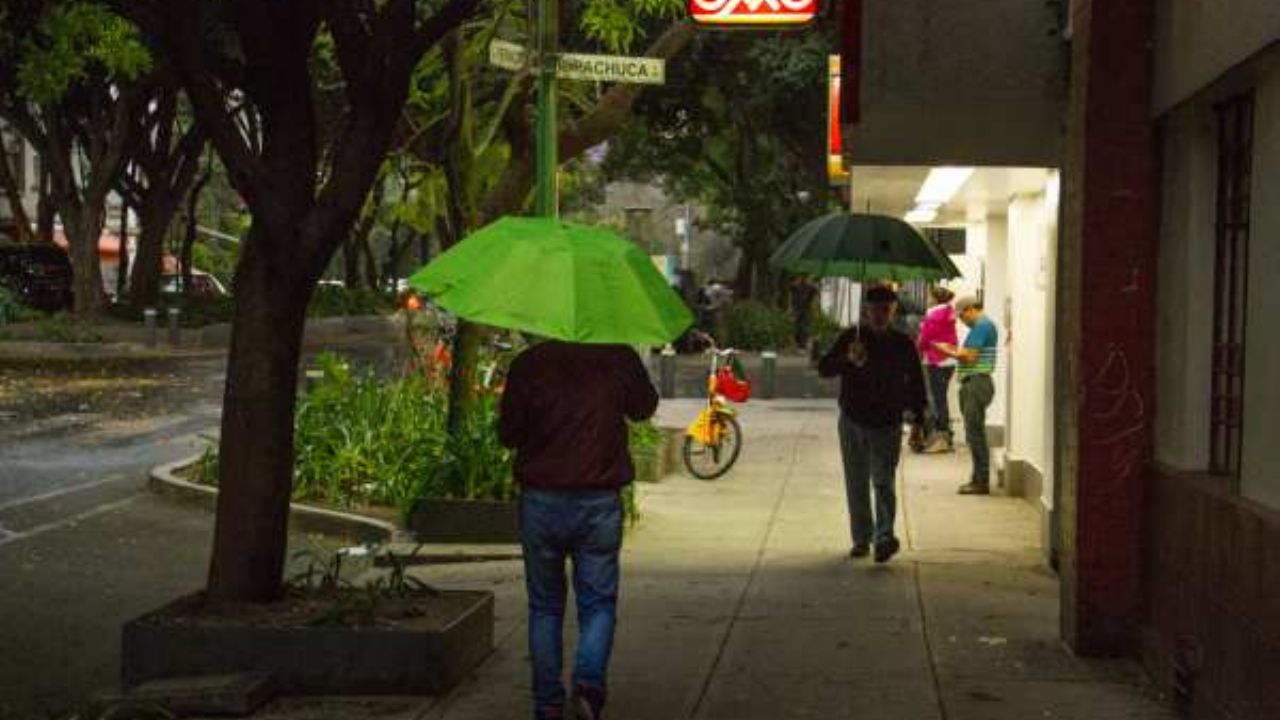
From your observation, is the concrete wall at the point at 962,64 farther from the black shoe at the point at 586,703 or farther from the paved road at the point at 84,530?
the paved road at the point at 84,530

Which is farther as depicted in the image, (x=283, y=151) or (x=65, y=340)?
(x=65, y=340)

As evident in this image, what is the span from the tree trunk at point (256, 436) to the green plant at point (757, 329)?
33.5 m

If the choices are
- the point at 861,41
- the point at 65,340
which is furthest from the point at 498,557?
the point at 65,340

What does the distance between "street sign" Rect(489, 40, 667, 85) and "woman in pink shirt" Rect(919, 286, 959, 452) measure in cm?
672

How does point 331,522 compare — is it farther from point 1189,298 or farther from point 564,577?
point 1189,298

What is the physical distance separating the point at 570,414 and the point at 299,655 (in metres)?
1.71

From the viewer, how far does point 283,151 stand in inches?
347

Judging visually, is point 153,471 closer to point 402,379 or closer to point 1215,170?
point 402,379

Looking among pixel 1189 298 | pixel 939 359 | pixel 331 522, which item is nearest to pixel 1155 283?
pixel 1189 298

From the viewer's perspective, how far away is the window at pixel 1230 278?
7547mm

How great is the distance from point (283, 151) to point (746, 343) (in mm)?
33861

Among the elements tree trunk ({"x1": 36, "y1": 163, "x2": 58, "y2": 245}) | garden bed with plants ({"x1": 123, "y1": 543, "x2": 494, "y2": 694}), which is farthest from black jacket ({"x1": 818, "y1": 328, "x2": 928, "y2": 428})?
tree trunk ({"x1": 36, "y1": 163, "x2": 58, "y2": 245})

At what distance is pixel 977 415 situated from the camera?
1614 centimetres

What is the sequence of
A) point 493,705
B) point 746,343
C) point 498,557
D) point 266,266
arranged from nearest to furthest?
1. point 493,705
2. point 266,266
3. point 498,557
4. point 746,343
